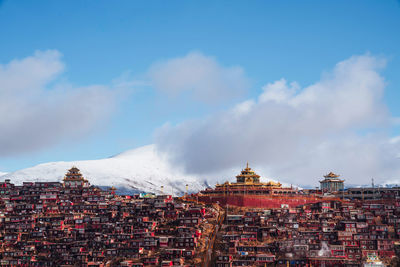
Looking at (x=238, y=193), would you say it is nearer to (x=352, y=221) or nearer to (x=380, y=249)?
(x=352, y=221)

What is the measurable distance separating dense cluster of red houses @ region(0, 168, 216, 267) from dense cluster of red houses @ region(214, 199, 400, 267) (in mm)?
7187

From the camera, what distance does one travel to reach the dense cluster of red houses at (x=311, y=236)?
10444 centimetres

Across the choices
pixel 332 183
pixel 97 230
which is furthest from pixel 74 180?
pixel 332 183

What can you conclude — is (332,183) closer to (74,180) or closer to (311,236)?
(311,236)

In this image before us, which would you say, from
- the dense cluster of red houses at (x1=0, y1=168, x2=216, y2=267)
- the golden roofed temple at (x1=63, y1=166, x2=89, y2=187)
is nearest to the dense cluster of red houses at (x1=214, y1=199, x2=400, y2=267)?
the dense cluster of red houses at (x1=0, y1=168, x2=216, y2=267)

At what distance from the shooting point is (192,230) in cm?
11500

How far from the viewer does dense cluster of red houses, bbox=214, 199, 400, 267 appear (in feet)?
343

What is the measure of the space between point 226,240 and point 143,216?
21.6 meters

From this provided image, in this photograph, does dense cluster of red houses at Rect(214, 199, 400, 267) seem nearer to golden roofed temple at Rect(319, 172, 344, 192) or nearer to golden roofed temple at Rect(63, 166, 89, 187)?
golden roofed temple at Rect(319, 172, 344, 192)

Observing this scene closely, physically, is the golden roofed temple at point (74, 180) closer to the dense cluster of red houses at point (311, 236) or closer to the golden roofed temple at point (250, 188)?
the golden roofed temple at point (250, 188)

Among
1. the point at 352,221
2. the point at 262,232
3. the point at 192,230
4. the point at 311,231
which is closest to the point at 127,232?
the point at 192,230

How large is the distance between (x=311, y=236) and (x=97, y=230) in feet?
138

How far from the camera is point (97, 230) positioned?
12175 centimetres

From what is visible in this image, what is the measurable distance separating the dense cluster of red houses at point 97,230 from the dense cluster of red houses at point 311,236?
7.19m
